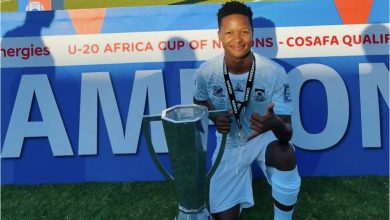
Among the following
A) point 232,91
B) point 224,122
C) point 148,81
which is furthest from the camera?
point 148,81

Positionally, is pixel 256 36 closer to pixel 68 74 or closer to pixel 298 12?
pixel 298 12

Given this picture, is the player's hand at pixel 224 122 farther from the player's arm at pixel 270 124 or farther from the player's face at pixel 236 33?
the player's face at pixel 236 33

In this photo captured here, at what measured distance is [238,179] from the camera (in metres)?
2.30

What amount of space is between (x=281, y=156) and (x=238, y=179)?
0.33m

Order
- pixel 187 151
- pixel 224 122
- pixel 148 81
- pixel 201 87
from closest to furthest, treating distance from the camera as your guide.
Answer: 1. pixel 187 151
2. pixel 224 122
3. pixel 201 87
4. pixel 148 81

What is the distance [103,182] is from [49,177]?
38cm

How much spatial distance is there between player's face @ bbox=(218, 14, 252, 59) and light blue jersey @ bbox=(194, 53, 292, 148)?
0.16m

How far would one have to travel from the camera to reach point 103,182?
295 cm

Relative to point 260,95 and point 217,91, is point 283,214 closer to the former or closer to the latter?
point 260,95

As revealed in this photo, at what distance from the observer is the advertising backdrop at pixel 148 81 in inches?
110

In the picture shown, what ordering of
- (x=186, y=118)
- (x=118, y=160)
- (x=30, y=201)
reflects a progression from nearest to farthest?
(x=186, y=118) → (x=30, y=201) → (x=118, y=160)

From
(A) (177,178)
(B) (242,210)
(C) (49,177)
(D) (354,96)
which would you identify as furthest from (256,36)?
(C) (49,177)

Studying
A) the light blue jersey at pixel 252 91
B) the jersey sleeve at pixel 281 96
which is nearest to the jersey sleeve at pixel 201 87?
the light blue jersey at pixel 252 91

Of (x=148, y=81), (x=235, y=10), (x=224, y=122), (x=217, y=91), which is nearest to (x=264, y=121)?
(x=224, y=122)
